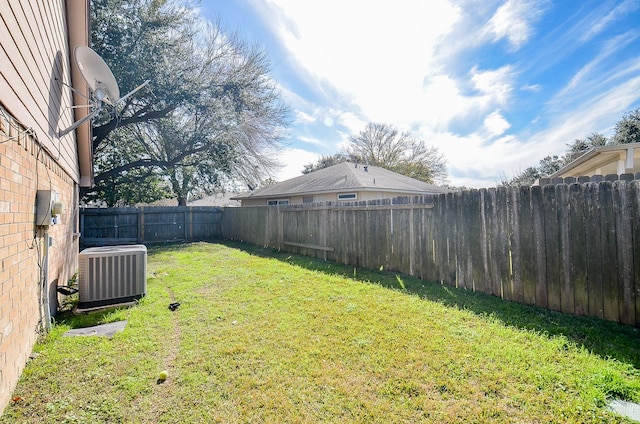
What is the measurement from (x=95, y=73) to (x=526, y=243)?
707 cm

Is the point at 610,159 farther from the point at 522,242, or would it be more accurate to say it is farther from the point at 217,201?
the point at 217,201

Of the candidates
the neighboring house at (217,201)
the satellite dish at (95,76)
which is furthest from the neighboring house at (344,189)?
the neighboring house at (217,201)

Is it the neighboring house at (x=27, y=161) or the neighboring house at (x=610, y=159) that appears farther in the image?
the neighboring house at (x=610, y=159)

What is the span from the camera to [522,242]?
4.13m

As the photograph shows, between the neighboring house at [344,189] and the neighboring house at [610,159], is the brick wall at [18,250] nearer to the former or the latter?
the neighboring house at [610,159]

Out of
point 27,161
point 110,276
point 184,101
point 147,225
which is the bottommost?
point 110,276

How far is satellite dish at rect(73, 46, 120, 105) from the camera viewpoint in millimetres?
4109

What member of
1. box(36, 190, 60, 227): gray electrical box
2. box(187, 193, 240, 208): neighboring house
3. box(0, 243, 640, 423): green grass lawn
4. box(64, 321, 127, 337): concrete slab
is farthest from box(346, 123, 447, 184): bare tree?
box(36, 190, 60, 227): gray electrical box

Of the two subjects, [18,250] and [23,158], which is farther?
[23,158]

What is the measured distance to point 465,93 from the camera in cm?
1203

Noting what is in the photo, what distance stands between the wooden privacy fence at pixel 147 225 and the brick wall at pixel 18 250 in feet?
35.0

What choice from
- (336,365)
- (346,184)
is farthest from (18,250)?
(346,184)

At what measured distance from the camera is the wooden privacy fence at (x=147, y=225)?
42.2 feet

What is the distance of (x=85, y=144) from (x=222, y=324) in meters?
6.09
